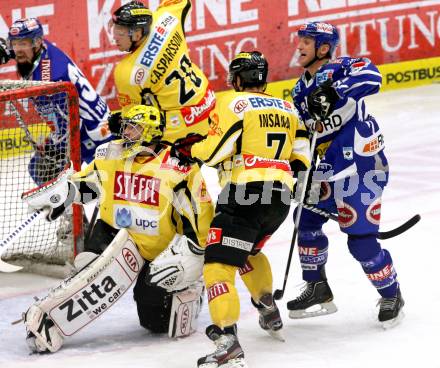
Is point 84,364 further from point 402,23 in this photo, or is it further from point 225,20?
point 402,23

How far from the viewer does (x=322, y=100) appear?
5.73 metres

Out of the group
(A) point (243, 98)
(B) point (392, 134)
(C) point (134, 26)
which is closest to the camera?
(A) point (243, 98)

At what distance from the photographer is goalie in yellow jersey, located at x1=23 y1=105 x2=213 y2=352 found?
225 inches

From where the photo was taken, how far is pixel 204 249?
570 centimetres

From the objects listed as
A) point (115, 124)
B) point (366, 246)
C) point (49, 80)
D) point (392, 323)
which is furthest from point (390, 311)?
point (49, 80)

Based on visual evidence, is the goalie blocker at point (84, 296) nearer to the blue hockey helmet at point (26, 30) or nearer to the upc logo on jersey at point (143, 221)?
the upc logo on jersey at point (143, 221)

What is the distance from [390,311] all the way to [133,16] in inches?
85.9

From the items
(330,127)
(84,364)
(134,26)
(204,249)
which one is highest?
(134,26)

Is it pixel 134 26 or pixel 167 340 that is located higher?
pixel 134 26

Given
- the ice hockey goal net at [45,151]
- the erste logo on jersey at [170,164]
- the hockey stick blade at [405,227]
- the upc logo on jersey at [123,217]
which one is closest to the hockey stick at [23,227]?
the upc logo on jersey at [123,217]

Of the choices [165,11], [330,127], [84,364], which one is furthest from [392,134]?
[84,364]

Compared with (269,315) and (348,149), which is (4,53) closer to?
(348,149)

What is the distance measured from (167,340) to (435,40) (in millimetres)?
6111

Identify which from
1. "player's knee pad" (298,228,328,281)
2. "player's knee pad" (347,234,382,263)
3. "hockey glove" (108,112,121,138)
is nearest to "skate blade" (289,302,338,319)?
"player's knee pad" (298,228,328,281)
